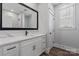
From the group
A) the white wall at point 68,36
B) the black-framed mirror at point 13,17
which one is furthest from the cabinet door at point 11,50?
the white wall at point 68,36

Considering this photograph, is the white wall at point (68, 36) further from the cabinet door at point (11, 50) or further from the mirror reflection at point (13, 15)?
the cabinet door at point (11, 50)

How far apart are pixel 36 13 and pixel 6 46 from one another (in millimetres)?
2329

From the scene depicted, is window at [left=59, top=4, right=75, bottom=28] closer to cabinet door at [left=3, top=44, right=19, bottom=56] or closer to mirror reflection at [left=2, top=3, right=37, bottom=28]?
mirror reflection at [left=2, top=3, right=37, bottom=28]

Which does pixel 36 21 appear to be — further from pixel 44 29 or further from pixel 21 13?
pixel 21 13

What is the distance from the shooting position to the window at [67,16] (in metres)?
3.62

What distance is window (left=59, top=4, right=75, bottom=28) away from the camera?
11.9ft

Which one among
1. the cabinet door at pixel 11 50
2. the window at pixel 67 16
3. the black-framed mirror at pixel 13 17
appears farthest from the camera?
the window at pixel 67 16

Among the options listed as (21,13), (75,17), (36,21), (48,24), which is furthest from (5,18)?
(75,17)

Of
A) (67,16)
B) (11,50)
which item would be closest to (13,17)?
(11,50)

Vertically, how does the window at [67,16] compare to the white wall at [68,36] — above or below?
above

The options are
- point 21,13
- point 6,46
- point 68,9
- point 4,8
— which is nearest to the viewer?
point 6,46

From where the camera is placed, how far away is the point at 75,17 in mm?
3521

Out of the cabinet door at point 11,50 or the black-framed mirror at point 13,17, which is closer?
the cabinet door at point 11,50

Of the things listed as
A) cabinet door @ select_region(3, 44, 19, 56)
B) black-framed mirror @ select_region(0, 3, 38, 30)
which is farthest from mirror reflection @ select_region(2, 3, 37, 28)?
cabinet door @ select_region(3, 44, 19, 56)
